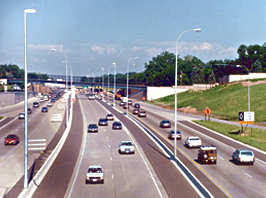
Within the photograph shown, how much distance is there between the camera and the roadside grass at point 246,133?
2173 inches

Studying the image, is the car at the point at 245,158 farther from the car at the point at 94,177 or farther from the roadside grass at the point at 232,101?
the roadside grass at the point at 232,101

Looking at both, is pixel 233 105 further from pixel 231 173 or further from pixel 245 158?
pixel 231 173

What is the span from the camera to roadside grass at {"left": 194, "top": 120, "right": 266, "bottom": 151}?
55.2m

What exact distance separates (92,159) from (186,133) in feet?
86.5

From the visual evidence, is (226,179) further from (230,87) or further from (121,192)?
(230,87)

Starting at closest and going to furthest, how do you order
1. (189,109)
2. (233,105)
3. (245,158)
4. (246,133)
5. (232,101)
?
(245,158), (246,133), (233,105), (232,101), (189,109)

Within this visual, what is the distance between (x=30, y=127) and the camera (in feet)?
240

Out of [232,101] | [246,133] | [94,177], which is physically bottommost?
[246,133]

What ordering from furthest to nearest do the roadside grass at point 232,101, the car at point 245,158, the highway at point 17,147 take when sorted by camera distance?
the roadside grass at point 232,101
the car at point 245,158
the highway at point 17,147

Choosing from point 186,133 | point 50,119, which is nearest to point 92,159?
point 186,133

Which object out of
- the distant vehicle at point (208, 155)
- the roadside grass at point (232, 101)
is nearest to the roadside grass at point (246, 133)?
the roadside grass at point (232, 101)

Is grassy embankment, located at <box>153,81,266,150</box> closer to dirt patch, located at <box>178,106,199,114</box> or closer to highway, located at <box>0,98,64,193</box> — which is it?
dirt patch, located at <box>178,106,199,114</box>

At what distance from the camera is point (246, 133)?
65250 mm

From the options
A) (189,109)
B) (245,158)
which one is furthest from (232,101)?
(245,158)
